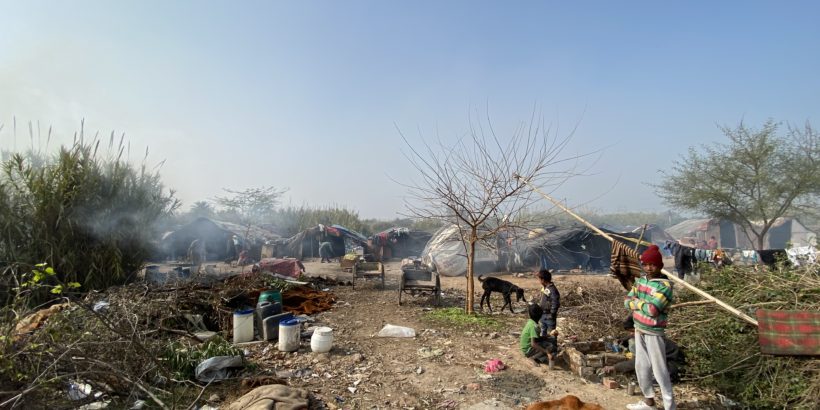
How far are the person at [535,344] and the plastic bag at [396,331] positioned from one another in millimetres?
2033

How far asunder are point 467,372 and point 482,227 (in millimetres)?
4201

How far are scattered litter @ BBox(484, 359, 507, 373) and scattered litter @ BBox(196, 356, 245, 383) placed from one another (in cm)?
311

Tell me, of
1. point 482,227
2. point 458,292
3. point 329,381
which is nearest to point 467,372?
point 329,381

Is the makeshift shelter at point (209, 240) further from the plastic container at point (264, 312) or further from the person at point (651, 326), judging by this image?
the person at point (651, 326)

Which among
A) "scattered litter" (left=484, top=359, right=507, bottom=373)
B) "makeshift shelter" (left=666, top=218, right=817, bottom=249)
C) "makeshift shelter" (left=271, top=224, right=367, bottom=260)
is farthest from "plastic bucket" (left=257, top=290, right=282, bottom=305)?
"makeshift shelter" (left=666, top=218, right=817, bottom=249)

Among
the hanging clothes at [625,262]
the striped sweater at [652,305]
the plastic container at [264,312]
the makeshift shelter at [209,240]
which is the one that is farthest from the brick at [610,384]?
the makeshift shelter at [209,240]

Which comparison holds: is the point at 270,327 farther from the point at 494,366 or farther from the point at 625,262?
the point at 625,262

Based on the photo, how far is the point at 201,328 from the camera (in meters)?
6.74

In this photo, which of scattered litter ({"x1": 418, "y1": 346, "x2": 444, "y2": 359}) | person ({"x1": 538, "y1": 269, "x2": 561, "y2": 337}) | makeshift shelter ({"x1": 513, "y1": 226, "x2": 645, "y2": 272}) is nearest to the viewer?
person ({"x1": 538, "y1": 269, "x2": 561, "y2": 337})

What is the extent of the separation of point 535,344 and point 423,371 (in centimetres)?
151

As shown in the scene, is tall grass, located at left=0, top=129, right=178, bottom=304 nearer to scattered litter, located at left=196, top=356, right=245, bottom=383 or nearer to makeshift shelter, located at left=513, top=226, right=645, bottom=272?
scattered litter, located at left=196, top=356, right=245, bottom=383

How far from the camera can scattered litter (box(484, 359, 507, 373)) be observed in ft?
16.9

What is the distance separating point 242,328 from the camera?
641 cm

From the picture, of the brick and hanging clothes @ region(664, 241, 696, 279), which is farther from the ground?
hanging clothes @ region(664, 241, 696, 279)
